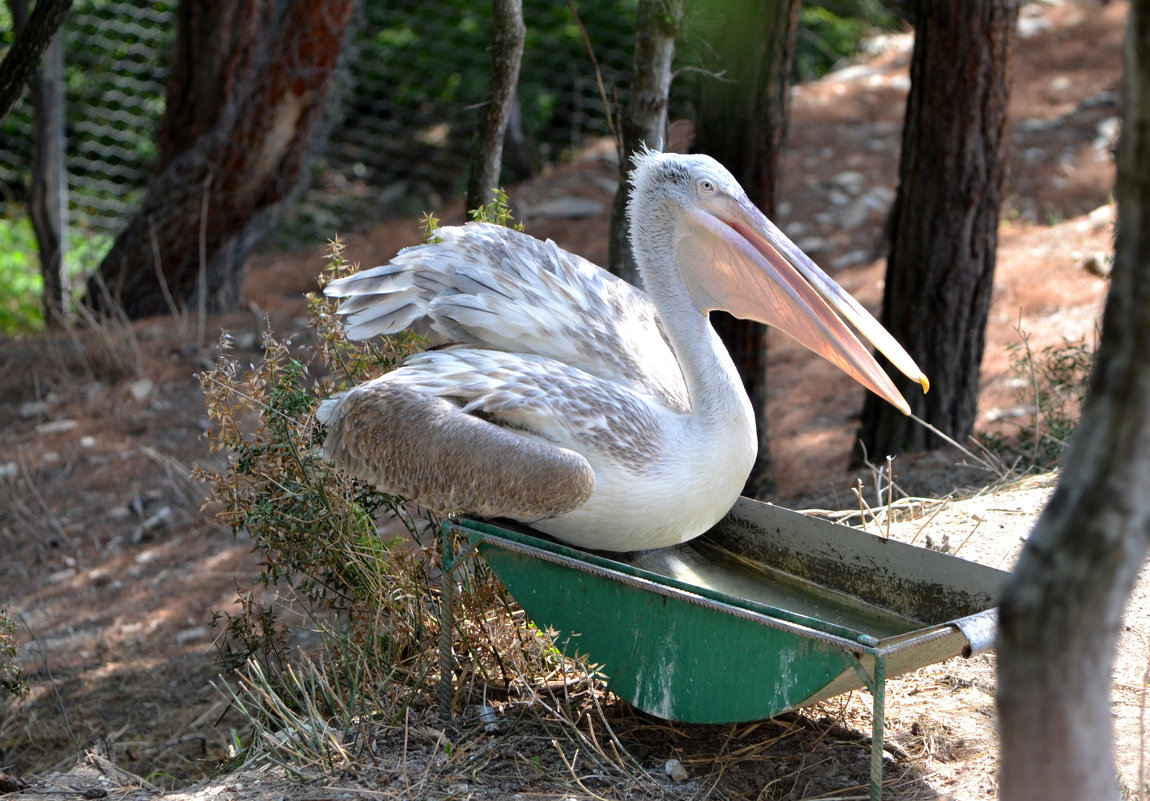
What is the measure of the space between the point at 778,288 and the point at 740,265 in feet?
0.45

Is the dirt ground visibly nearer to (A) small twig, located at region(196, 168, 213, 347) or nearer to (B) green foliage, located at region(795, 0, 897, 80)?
A: (A) small twig, located at region(196, 168, 213, 347)

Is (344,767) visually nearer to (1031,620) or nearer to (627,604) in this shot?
(627,604)

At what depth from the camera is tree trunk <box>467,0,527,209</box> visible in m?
4.33

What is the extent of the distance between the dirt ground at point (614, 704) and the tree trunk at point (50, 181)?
0.57 m

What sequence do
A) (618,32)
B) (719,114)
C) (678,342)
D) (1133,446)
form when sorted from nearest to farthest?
1. (1133,446)
2. (678,342)
3. (719,114)
4. (618,32)

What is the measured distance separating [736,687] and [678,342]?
1117 mm

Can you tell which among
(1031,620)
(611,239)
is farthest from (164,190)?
(1031,620)

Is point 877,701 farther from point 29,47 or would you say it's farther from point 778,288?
point 29,47

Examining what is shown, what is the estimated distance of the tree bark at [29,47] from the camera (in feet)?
13.8

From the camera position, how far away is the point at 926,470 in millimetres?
5273

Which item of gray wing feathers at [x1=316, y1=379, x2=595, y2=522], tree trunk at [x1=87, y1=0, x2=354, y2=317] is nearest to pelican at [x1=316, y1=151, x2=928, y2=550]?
gray wing feathers at [x1=316, y1=379, x2=595, y2=522]

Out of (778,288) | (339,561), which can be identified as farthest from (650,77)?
(339,561)

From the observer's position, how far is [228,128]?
7.60m

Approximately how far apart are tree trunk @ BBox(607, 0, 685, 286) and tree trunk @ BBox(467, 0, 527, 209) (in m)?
0.45
